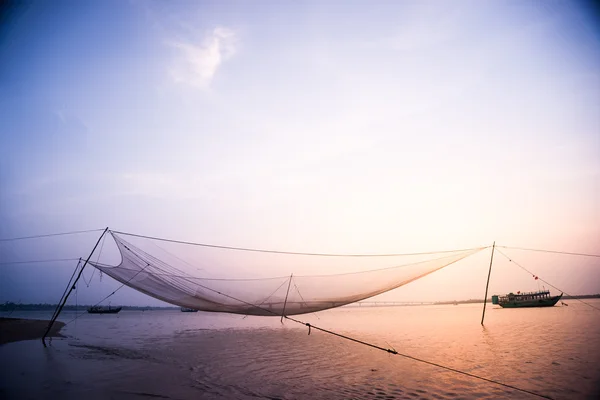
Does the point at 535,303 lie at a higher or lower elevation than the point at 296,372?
lower

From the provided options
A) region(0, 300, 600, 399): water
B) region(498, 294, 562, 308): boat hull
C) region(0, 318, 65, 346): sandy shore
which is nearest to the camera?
region(0, 300, 600, 399): water

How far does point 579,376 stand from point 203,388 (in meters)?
8.53

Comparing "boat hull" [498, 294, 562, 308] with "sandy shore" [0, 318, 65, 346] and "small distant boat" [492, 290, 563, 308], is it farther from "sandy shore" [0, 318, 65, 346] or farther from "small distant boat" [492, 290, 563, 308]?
"sandy shore" [0, 318, 65, 346]

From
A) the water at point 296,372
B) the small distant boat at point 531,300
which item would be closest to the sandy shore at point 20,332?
the water at point 296,372

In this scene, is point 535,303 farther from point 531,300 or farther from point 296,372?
point 296,372

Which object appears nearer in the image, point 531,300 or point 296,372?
point 296,372

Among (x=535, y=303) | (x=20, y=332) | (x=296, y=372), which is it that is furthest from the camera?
(x=535, y=303)

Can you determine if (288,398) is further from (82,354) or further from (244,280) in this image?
(244,280)

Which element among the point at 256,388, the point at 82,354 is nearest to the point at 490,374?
the point at 256,388

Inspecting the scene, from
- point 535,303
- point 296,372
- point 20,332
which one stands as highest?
point 296,372

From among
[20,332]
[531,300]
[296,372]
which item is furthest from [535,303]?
[20,332]

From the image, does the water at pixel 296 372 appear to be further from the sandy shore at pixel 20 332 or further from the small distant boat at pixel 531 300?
the small distant boat at pixel 531 300

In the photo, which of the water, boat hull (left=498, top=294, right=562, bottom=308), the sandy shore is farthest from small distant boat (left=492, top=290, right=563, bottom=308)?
the sandy shore

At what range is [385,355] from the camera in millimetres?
9672
